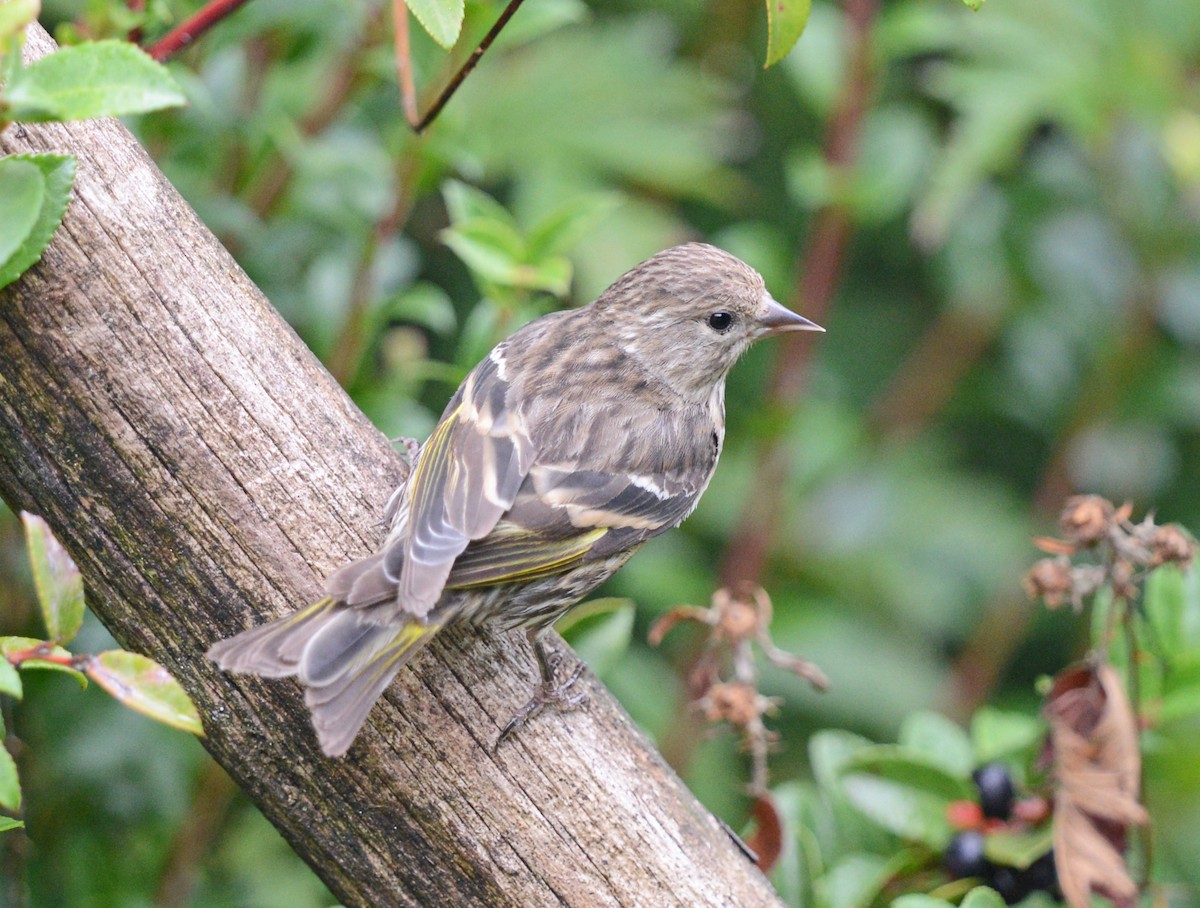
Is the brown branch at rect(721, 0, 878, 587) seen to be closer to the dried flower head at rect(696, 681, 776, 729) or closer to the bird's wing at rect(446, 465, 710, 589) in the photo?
the bird's wing at rect(446, 465, 710, 589)

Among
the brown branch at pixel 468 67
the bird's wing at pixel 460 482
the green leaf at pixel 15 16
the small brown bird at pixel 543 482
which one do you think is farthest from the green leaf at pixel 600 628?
the green leaf at pixel 15 16

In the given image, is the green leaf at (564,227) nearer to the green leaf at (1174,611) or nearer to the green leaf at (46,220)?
the green leaf at (46,220)

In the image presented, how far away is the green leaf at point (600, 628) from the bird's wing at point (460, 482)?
293mm

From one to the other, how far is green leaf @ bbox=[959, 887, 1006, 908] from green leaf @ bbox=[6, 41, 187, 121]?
1.81 m

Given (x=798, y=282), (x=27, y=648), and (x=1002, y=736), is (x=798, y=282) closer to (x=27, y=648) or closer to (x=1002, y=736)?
(x=1002, y=736)

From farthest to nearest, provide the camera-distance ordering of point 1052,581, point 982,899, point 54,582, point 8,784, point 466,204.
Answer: point 466,204, point 1052,581, point 982,899, point 54,582, point 8,784

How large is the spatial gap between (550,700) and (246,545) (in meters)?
0.59

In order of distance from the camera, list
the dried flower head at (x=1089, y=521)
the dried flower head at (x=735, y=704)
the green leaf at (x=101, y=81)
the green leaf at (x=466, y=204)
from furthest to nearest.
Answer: the green leaf at (x=466, y=204), the dried flower head at (x=735, y=704), the dried flower head at (x=1089, y=521), the green leaf at (x=101, y=81)

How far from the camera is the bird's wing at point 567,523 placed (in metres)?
2.62

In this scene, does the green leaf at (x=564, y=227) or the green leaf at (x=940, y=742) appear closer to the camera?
the green leaf at (x=940, y=742)

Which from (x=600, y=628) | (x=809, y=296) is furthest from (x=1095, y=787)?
(x=809, y=296)

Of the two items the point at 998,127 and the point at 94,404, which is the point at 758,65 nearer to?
the point at 998,127

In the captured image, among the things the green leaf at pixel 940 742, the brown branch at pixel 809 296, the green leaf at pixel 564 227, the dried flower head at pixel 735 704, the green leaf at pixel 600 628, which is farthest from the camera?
the brown branch at pixel 809 296

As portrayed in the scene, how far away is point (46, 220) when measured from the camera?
2096 mm
